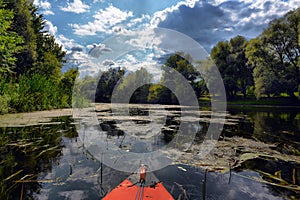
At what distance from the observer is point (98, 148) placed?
335cm

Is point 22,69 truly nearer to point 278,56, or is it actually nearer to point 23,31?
point 23,31

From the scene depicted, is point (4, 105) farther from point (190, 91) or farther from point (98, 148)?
point (190, 91)

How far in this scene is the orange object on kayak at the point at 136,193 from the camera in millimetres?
1589

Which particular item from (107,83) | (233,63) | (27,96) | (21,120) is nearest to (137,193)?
(21,120)

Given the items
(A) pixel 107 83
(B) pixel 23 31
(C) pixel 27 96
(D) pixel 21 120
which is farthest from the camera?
(A) pixel 107 83

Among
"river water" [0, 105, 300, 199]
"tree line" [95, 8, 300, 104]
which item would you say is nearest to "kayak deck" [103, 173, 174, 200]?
"river water" [0, 105, 300, 199]

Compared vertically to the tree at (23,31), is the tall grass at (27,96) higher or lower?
lower

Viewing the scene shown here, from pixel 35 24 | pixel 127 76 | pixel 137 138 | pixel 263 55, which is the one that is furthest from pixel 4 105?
pixel 127 76

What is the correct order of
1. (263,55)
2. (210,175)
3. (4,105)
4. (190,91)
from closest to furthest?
1. (210,175)
2. (4,105)
3. (263,55)
4. (190,91)

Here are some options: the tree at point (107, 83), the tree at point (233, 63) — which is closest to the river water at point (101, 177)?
the tree at point (233, 63)

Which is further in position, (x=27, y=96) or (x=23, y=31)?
(x=23, y=31)

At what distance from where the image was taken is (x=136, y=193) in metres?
1.65

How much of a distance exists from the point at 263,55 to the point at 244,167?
2299 cm

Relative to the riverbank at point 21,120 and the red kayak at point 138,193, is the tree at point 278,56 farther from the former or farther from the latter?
the red kayak at point 138,193
